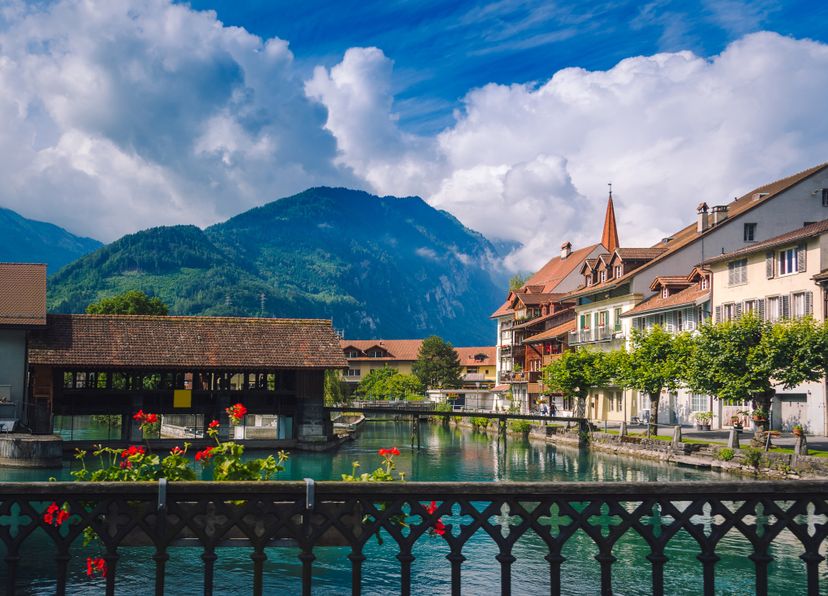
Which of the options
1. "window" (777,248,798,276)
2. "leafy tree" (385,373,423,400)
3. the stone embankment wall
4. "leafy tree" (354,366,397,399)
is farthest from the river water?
"leafy tree" (354,366,397,399)

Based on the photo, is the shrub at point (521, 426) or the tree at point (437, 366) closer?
the shrub at point (521, 426)

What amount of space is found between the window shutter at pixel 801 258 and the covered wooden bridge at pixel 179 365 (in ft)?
101

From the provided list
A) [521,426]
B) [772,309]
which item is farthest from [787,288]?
[521,426]

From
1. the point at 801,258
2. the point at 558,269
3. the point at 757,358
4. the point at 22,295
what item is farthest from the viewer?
the point at 558,269

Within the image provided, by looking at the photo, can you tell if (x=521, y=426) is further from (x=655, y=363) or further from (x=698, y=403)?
(x=655, y=363)

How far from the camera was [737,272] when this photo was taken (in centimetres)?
5228

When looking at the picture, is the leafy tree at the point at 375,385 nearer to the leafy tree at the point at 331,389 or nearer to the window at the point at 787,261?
the leafy tree at the point at 331,389

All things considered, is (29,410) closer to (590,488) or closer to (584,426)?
(584,426)

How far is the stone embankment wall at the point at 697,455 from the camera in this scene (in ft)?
113

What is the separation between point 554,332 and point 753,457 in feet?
154

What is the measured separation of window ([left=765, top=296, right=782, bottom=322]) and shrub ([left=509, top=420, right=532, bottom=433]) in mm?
27822

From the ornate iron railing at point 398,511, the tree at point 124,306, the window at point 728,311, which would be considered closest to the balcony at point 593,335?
the window at point 728,311

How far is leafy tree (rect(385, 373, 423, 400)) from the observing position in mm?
119000

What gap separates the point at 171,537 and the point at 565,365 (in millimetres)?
62673
